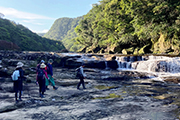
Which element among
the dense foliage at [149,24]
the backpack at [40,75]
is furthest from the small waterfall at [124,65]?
the backpack at [40,75]

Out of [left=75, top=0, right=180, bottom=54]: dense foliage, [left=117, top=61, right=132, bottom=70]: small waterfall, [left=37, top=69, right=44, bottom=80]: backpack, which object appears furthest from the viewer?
[left=75, top=0, right=180, bottom=54]: dense foliage

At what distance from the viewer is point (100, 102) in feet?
21.4

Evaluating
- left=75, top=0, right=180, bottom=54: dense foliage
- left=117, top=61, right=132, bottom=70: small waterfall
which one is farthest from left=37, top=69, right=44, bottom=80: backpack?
left=75, top=0, right=180, bottom=54: dense foliage

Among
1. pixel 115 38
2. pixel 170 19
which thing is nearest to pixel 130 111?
pixel 170 19

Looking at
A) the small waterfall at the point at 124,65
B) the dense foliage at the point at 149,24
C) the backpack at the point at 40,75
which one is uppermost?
the dense foliage at the point at 149,24

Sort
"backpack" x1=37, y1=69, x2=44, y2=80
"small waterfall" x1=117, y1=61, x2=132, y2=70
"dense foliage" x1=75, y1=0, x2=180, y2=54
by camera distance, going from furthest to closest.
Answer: "dense foliage" x1=75, y1=0, x2=180, y2=54, "small waterfall" x1=117, y1=61, x2=132, y2=70, "backpack" x1=37, y1=69, x2=44, y2=80

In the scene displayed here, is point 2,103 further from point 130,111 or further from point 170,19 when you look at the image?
point 170,19

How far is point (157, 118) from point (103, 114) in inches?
73.0

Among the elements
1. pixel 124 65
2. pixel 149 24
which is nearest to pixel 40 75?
pixel 124 65

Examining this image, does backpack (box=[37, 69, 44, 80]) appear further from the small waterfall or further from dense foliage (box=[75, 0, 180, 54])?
dense foliage (box=[75, 0, 180, 54])

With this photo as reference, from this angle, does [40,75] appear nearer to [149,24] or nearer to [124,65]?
[124,65]

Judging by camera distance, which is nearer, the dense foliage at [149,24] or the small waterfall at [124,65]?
the small waterfall at [124,65]

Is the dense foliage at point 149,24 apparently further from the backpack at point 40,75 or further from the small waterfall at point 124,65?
the backpack at point 40,75

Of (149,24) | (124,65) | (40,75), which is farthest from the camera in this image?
(149,24)
